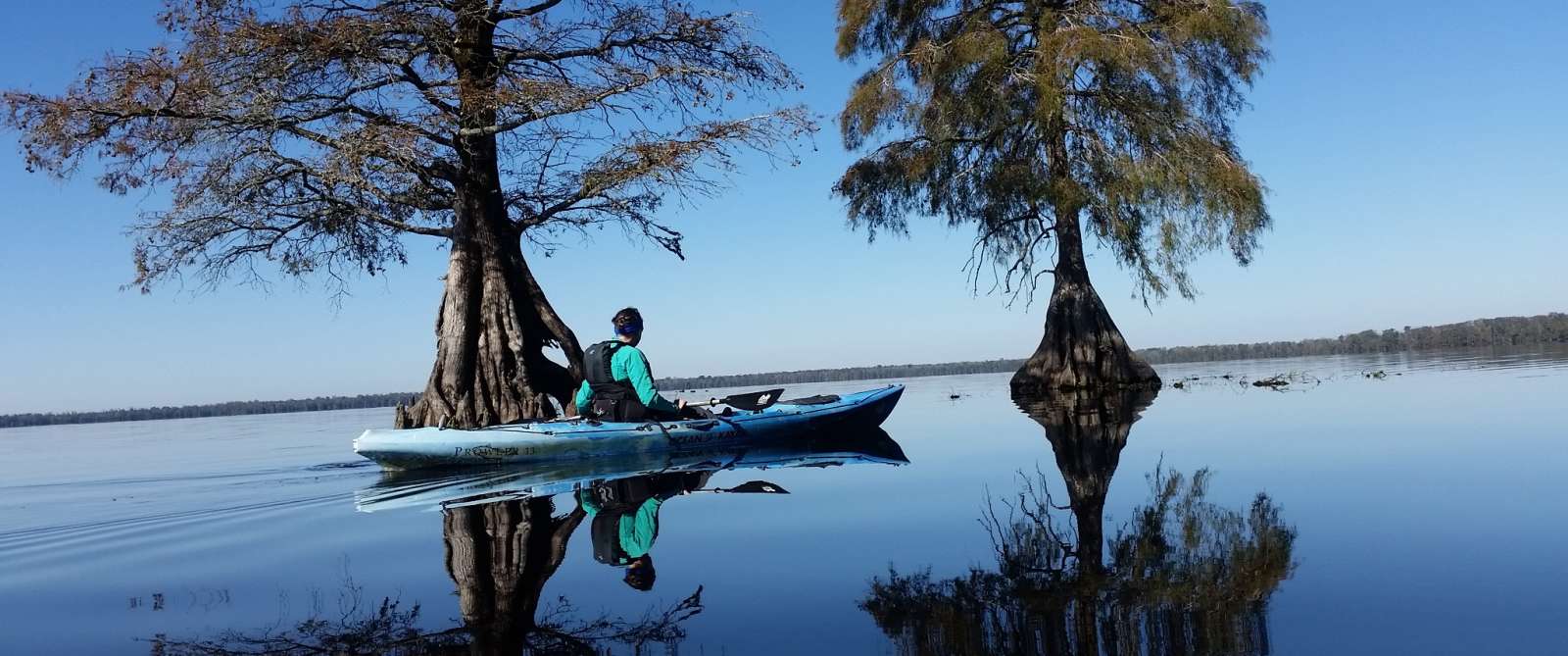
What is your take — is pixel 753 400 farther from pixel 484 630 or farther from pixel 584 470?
pixel 484 630

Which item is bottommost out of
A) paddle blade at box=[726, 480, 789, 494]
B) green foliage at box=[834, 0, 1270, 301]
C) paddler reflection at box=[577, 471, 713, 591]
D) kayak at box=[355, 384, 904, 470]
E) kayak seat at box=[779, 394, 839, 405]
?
paddle blade at box=[726, 480, 789, 494]

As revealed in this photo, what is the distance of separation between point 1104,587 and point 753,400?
32.6 feet

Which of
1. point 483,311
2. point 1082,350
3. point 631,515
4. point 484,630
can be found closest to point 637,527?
point 631,515

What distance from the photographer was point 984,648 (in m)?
2.80

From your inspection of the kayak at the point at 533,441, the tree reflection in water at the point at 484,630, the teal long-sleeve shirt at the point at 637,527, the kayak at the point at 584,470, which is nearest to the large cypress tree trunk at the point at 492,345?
the kayak at the point at 533,441

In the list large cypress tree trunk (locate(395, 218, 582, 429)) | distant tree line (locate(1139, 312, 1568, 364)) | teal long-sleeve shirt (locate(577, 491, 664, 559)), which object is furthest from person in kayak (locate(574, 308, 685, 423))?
distant tree line (locate(1139, 312, 1568, 364))

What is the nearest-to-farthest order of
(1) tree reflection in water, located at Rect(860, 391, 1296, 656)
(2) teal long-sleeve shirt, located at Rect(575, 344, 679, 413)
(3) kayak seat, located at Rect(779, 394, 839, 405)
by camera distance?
1. (1) tree reflection in water, located at Rect(860, 391, 1296, 656)
2. (2) teal long-sleeve shirt, located at Rect(575, 344, 679, 413)
3. (3) kayak seat, located at Rect(779, 394, 839, 405)

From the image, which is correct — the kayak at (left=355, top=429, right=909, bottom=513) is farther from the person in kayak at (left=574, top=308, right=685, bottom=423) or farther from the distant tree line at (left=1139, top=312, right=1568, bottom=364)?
the distant tree line at (left=1139, top=312, right=1568, bottom=364)

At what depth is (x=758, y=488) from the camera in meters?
7.32

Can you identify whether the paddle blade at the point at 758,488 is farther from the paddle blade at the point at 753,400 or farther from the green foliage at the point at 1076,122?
the green foliage at the point at 1076,122

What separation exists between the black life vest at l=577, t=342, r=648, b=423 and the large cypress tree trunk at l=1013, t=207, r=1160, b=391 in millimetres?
12416

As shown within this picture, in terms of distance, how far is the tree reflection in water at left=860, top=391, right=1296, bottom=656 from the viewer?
2826mm

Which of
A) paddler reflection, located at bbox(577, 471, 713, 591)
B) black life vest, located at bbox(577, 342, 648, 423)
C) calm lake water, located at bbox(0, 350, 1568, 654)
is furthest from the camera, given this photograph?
black life vest, located at bbox(577, 342, 648, 423)

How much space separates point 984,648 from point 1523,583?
2.01m
